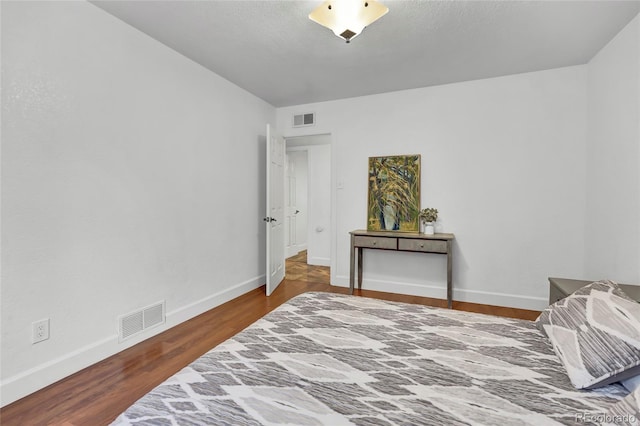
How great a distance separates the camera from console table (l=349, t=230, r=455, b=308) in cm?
318

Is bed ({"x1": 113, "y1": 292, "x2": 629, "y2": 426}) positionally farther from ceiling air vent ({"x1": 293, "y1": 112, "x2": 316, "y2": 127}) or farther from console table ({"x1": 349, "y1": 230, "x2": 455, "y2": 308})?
ceiling air vent ({"x1": 293, "y1": 112, "x2": 316, "y2": 127})

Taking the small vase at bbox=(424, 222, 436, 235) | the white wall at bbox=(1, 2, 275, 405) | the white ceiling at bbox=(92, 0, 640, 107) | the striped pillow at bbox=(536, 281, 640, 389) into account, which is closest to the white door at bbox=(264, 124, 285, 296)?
the white wall at bbox=(1, 2, 275, 405)

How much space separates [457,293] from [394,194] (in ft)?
4.42

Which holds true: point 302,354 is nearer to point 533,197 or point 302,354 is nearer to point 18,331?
point 18,331

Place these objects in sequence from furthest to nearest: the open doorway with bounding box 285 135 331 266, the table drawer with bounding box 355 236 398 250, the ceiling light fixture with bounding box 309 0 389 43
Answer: the open doorway with bounding box 285 135 331 266, the table drawer with bounding box 355 236 398 250, the ceiling light fixture with bounding box 309 0 389 43

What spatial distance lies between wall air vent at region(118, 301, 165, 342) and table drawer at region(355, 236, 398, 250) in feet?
6.91

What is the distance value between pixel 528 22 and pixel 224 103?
2824 millimetres

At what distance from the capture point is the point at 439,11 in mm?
2100

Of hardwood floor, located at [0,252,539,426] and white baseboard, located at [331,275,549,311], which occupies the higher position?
white baseboard, located at [331,275,549,311]

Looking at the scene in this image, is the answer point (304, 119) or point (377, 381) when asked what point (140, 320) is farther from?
point (304, 119)

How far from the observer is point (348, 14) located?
→ 6.26 feet

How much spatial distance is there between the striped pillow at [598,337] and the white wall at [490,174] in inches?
80.0

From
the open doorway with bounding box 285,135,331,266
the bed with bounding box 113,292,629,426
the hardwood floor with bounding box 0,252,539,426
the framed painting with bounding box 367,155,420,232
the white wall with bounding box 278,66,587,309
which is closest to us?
the bed with bounding box 113,292,629,426

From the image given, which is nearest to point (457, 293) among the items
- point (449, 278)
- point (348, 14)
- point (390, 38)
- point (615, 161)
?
point (449, 278)
